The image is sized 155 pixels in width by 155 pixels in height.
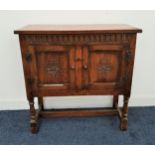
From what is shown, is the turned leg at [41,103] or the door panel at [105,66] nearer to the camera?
the door panel at [105,66]

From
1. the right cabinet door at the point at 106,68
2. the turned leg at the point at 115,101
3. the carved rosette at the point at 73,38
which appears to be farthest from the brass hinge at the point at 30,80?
the turned leg at the point at 115,101

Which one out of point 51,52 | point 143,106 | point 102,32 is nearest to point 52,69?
point 51,52

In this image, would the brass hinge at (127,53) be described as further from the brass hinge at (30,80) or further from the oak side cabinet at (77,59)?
the brass hinge at (30,80)

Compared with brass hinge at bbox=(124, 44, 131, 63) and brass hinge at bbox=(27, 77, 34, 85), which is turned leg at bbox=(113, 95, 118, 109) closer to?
brass hinge at bbox=(124, 44, 131, 63)

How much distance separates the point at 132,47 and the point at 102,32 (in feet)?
0.83

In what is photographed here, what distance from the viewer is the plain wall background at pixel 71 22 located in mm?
1784

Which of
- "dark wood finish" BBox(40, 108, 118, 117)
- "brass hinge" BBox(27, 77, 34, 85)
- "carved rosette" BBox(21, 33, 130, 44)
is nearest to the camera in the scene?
"carved rosette" BBox(21, 33, 130, 44)

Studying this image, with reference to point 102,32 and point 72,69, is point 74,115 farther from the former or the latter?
point 102,32

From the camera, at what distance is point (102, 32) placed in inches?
53.1

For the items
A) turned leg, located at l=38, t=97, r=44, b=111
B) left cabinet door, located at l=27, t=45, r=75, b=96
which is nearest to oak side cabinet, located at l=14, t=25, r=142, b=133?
left cabinet door, located at l=27, t=45, r=75, b=96

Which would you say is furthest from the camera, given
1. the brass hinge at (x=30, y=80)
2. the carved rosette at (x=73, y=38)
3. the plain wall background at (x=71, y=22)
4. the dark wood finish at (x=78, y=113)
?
the dark wood finish at (x=78, y=113)

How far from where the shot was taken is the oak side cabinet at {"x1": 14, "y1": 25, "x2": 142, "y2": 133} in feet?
4.48

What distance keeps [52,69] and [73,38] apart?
28 cm

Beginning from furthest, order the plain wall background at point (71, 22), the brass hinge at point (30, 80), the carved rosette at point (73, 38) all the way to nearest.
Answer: the plain wall background at point (71, 22) < the brass hinge at point (30, 80) < the carved rosette at point (73, 38)
